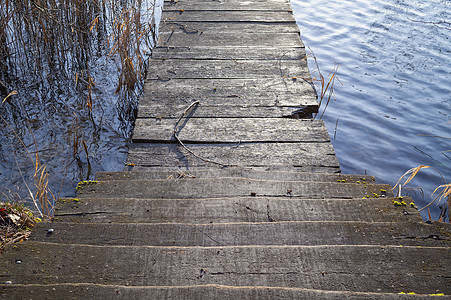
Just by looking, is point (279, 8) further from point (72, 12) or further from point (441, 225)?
point (441, 225)

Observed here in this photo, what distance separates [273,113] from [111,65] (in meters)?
2.98

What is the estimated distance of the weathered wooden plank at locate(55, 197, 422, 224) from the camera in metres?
1.80

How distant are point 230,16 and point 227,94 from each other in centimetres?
190

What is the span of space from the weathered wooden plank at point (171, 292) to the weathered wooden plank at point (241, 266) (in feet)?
0.29

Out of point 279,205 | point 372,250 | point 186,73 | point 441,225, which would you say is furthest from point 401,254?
point 186,73

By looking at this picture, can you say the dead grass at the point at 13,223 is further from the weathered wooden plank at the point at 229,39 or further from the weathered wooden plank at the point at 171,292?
the weathered wooden plank at the point at 229,39

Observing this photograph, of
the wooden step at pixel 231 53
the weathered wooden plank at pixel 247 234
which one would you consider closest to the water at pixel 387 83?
the wooden step at pixel 231 53

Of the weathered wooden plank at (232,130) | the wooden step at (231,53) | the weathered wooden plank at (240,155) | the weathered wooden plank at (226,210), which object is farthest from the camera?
the wooden step at (231,53)

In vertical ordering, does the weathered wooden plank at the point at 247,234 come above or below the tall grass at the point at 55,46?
above

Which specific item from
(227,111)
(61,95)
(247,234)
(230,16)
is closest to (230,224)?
(247,234)

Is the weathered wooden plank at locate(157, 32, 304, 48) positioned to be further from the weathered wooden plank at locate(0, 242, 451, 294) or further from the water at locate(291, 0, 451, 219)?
the weathered wooden plank at locate(0, 242, 451, 294)

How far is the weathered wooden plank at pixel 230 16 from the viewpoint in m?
4.68

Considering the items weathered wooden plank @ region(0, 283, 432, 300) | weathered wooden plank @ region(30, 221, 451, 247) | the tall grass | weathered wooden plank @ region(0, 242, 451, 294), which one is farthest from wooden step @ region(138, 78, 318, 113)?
weathered wooden plank @ region(0, 283, 432, 300)

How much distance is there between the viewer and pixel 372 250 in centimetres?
147
